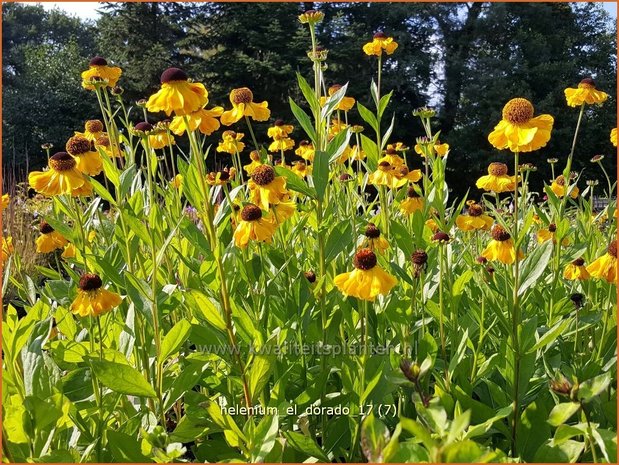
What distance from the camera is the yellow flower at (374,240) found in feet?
4.78

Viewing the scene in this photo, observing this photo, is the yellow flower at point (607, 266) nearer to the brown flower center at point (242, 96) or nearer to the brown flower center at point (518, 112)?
the brown flower center at point (518, 112)

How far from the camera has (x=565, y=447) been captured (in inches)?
40.4

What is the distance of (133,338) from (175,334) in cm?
22

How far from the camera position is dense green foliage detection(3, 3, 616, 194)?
13.8m

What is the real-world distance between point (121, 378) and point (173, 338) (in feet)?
0.43

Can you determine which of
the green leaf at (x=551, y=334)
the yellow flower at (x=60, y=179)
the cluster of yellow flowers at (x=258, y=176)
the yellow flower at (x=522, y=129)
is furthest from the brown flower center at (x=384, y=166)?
the yellow flower at (x=60, y=179)

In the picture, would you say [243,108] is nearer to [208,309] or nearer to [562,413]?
[208,309]

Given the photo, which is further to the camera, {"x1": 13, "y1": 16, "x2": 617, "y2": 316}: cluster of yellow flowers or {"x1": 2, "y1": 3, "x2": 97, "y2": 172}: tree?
{"x1": 2, "y1": 3, "x2": 97, "y2": 172}: tree

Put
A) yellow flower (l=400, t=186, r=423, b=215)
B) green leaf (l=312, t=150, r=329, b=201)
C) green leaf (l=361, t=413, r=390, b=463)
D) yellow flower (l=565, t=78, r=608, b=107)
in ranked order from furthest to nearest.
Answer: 1. yellow flower (l=400, t=186, r=423, b=215)
2. yellow flower (l=565, t=78, r=608, b=107)
3. green leaf (l=312, t=150, r=329, b=201)
4. green leaf (l=361, t=413, r=390, b=463)

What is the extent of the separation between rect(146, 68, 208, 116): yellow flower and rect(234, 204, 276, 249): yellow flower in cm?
30

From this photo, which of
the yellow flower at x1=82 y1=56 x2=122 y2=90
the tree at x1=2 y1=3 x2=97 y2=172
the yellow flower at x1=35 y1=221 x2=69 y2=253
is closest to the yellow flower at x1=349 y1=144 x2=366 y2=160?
the yellow flower at x1=82 y1=56 x2=122 y2=90

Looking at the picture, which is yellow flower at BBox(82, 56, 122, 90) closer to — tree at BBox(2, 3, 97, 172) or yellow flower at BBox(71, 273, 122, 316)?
yellow flower at BBox(71, 273, 122, 316)

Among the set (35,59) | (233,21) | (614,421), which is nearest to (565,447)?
(614,421)

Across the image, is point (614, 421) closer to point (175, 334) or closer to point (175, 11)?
point (175, 334)
